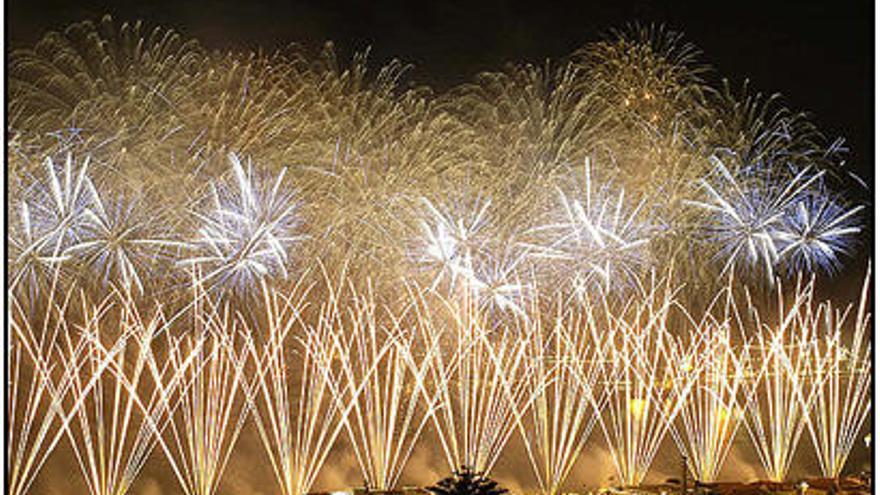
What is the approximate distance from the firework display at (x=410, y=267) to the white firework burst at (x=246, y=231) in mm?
20

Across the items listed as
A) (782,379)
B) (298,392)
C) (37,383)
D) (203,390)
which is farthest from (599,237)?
(37,383)

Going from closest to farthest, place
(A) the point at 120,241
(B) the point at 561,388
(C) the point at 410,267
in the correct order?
(A) the point at 120,241
(C) the point at 410,267
(B) the point at 561,388

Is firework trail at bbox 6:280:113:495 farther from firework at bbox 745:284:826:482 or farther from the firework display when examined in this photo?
firework at bbox 745:284:826:482

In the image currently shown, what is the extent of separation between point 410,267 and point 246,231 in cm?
141

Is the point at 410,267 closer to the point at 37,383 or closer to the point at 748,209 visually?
the point at 748,209

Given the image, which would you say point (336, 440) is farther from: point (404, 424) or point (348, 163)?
point (348, 163)

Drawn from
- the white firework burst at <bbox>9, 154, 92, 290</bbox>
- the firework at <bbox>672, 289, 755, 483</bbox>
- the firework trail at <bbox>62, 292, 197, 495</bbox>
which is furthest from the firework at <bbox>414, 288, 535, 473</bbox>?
the white firework burst at <bbox>9, 154, 92, 290</bbox>

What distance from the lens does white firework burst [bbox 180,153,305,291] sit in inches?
353

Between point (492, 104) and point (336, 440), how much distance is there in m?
3.11

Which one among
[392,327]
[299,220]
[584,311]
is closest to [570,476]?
[584,311]

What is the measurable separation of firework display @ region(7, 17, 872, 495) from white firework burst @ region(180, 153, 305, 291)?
0.02 metres

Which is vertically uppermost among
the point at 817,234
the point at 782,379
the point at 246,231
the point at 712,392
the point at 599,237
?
the point at 817,234

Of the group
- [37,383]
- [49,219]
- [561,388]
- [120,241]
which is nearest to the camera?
[49,219]

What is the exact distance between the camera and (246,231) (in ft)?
29.5
